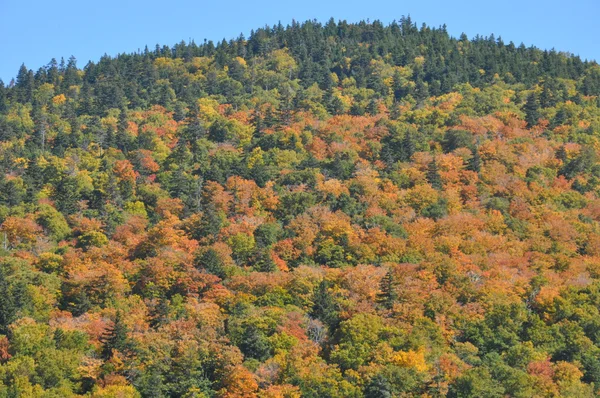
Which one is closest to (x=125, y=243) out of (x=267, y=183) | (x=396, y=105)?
(x=267, y=183)

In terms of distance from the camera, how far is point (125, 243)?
96688mm

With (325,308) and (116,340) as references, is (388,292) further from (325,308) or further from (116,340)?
(116,340)

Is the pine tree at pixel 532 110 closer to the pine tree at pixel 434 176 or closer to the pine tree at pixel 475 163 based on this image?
the pine tree at pixel 475 163

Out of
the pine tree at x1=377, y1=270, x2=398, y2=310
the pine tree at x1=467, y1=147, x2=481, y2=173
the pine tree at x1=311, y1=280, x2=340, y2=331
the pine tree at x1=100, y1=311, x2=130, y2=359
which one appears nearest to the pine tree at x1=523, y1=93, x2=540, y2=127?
the pine tree at x1=467, y1=147, x2=481, y2=173

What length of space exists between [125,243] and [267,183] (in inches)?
890

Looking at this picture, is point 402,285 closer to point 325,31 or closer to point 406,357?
point 406,357

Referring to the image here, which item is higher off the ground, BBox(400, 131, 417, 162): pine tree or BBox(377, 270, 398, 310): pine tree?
BBox(400, 131, 417, 162): pine tree

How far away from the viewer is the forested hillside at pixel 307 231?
7006 centimetres

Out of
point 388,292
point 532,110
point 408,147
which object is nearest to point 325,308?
point 388,292

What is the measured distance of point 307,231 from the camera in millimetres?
95125

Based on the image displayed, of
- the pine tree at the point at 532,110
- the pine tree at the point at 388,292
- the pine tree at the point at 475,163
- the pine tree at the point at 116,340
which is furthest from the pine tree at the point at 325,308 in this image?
the pine tree at the point at 532,110

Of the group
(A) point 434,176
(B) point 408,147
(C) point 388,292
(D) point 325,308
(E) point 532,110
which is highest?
(E) point 532,110

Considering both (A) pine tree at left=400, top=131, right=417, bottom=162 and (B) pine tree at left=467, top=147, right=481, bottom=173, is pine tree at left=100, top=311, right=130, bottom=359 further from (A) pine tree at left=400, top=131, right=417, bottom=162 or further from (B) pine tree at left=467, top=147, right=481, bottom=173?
(A) pine tree at left=400, top=131, right=417, bottom=162

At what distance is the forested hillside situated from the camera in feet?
230
